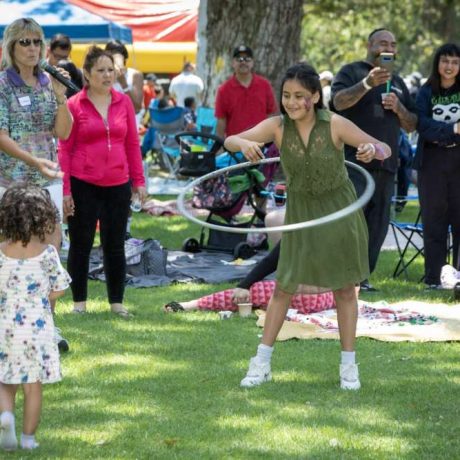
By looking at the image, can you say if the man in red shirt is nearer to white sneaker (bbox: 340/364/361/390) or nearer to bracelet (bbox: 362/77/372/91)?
bracelet (bbox: 362/77/372/91)

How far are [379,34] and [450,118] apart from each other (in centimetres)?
103

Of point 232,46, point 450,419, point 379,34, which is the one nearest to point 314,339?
point 450,419

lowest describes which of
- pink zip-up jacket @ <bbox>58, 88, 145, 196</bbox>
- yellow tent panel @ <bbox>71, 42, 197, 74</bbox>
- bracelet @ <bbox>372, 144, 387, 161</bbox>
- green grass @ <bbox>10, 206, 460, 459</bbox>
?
green grass @ <bbox>10, 206, 460, 459</bbox>

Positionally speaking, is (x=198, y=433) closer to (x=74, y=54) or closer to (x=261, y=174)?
(x=261, y=174)

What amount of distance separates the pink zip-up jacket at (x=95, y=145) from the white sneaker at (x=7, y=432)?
316 cm

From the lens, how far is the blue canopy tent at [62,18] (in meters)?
17.4

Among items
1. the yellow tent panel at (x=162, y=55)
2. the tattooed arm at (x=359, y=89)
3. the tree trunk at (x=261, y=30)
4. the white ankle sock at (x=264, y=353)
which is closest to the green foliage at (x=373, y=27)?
the yellow tent panel at (x=162, y=55)

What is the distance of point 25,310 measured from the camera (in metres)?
5.29

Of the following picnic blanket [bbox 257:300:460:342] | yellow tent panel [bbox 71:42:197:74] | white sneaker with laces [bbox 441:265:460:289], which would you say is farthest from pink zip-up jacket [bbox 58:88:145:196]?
yellow tent panel [bbox 71:42:197:74]

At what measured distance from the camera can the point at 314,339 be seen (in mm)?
8109

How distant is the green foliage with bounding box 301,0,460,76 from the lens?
47.9m

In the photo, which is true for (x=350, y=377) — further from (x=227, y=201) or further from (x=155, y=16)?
(x=155, y=16)

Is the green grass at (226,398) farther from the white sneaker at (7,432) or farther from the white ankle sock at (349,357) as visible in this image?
the white ankle sock at (349,357)

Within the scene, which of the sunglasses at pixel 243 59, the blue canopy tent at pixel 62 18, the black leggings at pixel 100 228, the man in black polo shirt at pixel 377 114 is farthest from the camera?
the blue canopy tent at pixel 62 18
